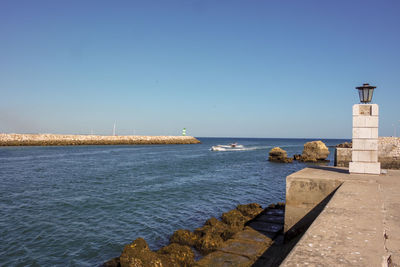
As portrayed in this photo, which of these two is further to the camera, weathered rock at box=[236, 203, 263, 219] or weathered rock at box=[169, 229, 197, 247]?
weathered rock at box=[236, 203, 263, 219]

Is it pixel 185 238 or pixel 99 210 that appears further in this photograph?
pixel 99 210

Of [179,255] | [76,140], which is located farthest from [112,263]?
[76,140]

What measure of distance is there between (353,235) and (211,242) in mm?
5226

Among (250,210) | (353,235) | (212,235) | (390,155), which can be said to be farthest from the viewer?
(390,155)

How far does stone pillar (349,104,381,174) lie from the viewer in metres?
8.46

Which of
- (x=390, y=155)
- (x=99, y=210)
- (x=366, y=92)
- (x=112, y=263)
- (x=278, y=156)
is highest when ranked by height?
(x=366, y=92)

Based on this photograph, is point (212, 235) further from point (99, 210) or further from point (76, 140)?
point (76, 140)

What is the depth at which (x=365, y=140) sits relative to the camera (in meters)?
8.59

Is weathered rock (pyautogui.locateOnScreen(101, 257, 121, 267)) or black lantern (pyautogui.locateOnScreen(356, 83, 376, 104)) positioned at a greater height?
black lantern (pyautogui.locateOnScreen(356, 83, 376, 104))

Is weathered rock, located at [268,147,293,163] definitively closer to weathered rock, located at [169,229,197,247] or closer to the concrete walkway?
weathered rock, located at [169,229,197,247]

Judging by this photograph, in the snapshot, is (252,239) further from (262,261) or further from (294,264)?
(294,264)

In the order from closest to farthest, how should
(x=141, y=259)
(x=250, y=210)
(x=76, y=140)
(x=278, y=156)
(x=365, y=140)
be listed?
(x=141, y=259) → (x=365, y=140) → (x=250, y=210) → (x=278, y=156) → (x=76, y=140)

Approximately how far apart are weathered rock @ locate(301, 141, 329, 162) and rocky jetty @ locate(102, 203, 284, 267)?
33.0 metres

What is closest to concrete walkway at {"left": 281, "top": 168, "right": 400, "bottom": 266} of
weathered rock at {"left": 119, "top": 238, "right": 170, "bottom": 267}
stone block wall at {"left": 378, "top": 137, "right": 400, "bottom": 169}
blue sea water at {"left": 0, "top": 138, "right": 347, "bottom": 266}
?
weathered rock at {"left": 119, "top": 238, "right": 170, "bottom": 267}
